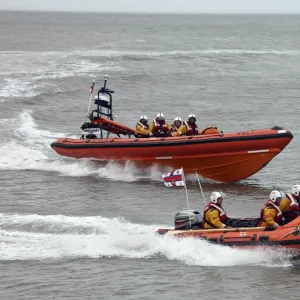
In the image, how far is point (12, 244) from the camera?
16469mm

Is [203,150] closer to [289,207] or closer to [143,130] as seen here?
[143,130]

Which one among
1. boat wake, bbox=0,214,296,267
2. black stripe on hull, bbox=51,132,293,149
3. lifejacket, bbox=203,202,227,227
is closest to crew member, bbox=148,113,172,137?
black stripe on hull, bbox=51,132,293,149

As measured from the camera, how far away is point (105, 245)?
16.5 meters

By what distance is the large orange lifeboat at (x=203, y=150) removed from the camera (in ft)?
69.2

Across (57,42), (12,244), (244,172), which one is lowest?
(12,244)

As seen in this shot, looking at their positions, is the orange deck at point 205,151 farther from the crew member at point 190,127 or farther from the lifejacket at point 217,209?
→ the lifejacket at point 217,209

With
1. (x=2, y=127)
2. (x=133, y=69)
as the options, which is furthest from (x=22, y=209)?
(x=133, y=69)

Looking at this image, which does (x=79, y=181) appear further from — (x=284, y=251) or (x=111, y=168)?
(x=284, y=251)

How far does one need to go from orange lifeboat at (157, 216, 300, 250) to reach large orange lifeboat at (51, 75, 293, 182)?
5.63 metres

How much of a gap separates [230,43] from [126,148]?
63.1 m

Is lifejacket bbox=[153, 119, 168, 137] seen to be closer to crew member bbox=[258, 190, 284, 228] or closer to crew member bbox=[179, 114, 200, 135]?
crew member bbox=[179, 114, 200, 135]

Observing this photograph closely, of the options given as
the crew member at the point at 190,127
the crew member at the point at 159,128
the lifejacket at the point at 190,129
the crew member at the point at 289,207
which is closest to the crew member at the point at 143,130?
the crew member at the point at 159,128

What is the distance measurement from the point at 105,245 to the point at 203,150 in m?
6.04

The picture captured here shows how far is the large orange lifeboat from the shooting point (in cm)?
2108
